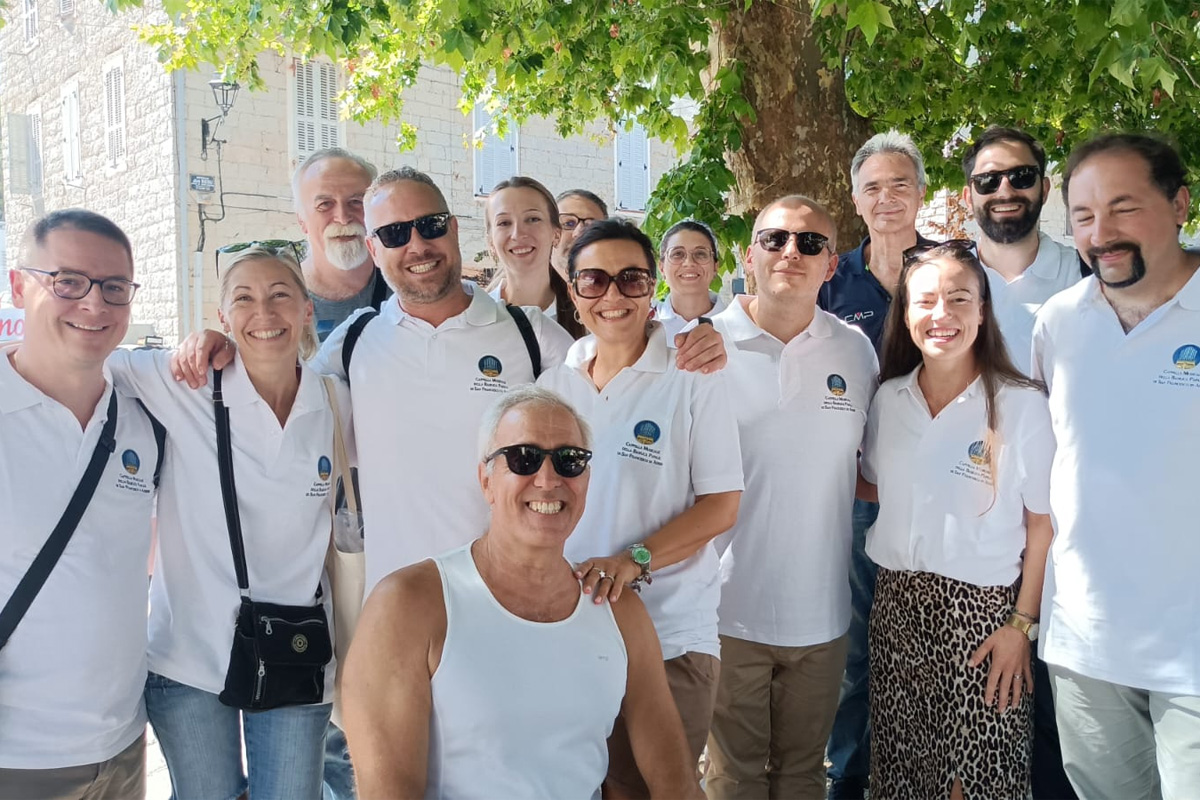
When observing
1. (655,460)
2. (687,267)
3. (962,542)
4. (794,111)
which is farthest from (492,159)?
(962,542)

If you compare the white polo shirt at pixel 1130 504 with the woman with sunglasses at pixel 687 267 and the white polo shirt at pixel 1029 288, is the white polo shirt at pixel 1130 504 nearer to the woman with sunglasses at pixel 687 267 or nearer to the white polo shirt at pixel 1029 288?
the white polo shirt at pixel 1029 288

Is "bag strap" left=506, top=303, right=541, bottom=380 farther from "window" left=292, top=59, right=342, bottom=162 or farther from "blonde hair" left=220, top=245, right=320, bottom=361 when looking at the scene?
"window" left=292, top=59, right=342, bottom=162

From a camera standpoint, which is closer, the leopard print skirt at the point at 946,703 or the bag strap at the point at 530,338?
the leopard print skirt at the point at 946,703

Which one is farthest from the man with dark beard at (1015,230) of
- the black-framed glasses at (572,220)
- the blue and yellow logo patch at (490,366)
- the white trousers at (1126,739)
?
the blue and yellow logo patch at (490,366)

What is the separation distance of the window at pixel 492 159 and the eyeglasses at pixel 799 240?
13.3 metres

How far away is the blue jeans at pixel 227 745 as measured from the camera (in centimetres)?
279

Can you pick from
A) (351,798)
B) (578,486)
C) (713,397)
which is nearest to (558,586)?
(578,486)

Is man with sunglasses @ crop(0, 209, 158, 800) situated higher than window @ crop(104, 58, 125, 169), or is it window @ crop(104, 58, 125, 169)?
window @ crop(104, 58, 125, 169)

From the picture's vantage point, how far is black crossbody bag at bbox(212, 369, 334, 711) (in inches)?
108

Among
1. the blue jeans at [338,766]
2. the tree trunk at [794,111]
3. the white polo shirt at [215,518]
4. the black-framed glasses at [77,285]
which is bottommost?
the blue jeans at [338,766]

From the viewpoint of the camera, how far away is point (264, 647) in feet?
9.05

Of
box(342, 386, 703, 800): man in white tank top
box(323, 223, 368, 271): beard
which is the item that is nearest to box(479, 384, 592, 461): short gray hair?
box(342, 386, 703, 800): man in white tank top

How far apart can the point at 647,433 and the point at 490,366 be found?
0.72m

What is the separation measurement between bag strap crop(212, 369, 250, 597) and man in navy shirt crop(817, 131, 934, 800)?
8.27 feet
